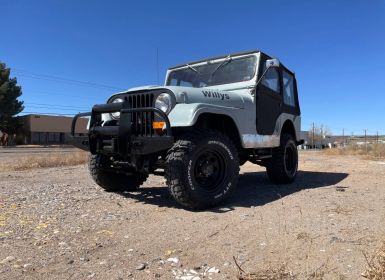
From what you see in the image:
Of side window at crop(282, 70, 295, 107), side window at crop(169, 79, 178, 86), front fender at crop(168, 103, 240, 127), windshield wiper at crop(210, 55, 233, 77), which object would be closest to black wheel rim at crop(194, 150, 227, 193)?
front fender at crop(168, 103, 240, 127)

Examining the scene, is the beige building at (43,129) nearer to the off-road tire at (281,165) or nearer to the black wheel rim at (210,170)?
the off-road tire at (281,165)

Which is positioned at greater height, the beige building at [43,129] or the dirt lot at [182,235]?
the beige building at [43,129]

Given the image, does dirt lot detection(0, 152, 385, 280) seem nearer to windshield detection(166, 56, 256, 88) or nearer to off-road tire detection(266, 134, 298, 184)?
off-road tire detection(266, 134, 298, 184)

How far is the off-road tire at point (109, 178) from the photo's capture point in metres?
6.42

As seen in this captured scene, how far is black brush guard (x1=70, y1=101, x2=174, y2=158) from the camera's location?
16.5 ft

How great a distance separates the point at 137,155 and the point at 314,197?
2.87 meters

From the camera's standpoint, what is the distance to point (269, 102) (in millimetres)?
7492

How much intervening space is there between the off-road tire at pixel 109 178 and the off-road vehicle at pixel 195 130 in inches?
0.6

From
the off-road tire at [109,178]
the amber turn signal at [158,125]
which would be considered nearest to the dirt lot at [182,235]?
the off-road tire at [109,178]

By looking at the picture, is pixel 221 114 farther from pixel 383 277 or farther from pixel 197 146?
pixel 383 277

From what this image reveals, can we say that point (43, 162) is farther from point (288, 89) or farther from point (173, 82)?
point (288, 89)

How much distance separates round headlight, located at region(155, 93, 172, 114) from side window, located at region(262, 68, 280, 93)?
2459 mm

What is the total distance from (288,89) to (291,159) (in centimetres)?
154

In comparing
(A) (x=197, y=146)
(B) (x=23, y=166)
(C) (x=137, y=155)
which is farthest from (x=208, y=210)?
(B) (x=23, y=166)
